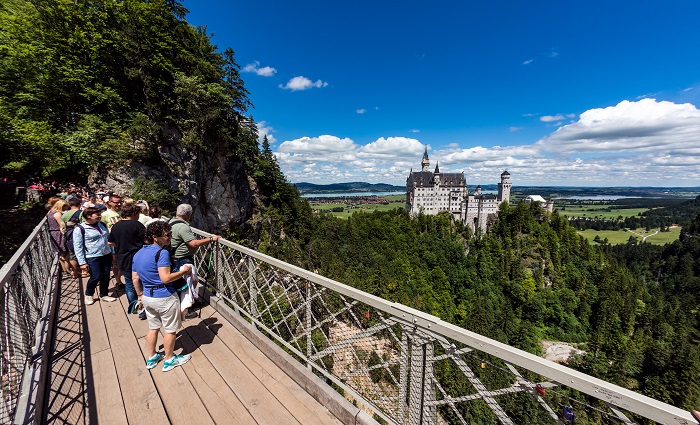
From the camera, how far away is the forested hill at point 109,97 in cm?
1252

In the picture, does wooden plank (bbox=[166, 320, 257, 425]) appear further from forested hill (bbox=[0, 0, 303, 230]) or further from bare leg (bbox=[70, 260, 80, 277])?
forested hill (bbox=[0, 0, 303, 230])

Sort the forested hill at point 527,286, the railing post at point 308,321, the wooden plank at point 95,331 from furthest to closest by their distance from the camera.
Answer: the forested hill at point 527,286 < the wooden plank at point 95,331 < the railing post at point 308,321

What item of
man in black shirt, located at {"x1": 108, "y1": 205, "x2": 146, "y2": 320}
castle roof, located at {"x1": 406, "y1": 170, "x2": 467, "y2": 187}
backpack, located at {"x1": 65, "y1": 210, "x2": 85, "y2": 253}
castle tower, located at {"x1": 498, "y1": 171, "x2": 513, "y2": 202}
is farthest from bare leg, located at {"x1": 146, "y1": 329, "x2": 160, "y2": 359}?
castle tower, located at {"x1": 498, "y1": 171, "x2": 513, "y2": 202}

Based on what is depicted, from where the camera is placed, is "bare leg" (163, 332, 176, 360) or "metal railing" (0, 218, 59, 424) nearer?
"metal railing" (0, 218, 59, 424)

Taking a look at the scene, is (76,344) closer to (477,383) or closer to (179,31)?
(477,383)

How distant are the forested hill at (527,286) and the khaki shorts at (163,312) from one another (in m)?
33.1

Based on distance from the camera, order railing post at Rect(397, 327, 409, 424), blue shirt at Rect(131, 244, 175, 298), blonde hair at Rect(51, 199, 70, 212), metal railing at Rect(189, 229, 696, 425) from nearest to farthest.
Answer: metal railing at Rect(189, 229, 696, 425) < railing post at Rect(397, 327, 409, 424) < blue shirt at Rect(131, 244, 175, 298) < blonde hair at Rect(51, 199, 70, 212)

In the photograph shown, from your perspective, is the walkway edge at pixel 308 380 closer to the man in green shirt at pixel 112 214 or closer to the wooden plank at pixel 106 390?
the wooden plank at pixel 106 390

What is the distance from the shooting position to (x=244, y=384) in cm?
348

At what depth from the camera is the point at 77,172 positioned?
610 inches

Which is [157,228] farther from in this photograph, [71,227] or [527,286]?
[527,286]

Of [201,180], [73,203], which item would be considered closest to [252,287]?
[73,203]

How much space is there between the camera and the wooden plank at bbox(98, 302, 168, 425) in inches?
117

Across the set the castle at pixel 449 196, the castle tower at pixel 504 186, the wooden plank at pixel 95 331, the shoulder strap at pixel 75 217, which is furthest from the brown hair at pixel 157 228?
the castle tower at pixel 504 186
